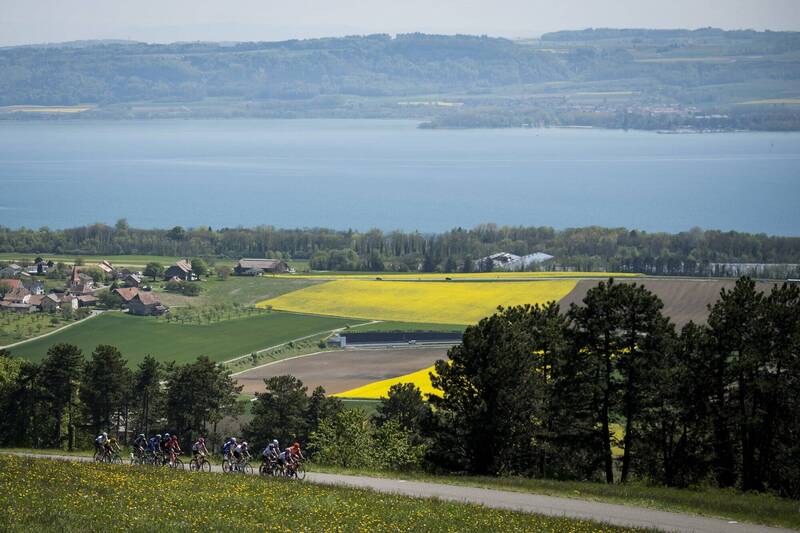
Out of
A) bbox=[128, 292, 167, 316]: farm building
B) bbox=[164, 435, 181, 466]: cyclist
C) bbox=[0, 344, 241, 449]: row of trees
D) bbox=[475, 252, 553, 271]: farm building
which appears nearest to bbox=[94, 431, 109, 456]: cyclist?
bbox=[164, 435, 181, 466]: cyclist

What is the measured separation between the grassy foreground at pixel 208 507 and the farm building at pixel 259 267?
54.0 metres

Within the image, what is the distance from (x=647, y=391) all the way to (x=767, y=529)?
850 cm

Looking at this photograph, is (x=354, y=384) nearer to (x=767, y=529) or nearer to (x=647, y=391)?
(x=647, y=391)

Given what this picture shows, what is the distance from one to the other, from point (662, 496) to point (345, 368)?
1082 inches

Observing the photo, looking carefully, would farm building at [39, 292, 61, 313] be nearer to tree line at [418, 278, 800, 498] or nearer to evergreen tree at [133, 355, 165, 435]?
evergreen tree at [133, 355, 165, 435]

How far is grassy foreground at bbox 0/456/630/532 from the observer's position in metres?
15.5

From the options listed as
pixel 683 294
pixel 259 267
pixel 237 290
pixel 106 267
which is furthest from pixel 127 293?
pixel 683 294

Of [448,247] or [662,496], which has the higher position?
[448,247]

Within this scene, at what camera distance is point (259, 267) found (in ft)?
242

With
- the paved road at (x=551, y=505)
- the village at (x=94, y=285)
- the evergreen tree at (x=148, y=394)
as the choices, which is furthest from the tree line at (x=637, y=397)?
the village at (x=94, y=285)

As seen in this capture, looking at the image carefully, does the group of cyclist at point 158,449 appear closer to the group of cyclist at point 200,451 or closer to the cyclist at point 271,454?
the group of cyclist at point 200,451

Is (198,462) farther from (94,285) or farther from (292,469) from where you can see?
(94,285)

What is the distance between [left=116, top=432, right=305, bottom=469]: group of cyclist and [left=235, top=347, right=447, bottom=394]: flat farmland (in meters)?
18.8

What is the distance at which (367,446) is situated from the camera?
1022 inches
